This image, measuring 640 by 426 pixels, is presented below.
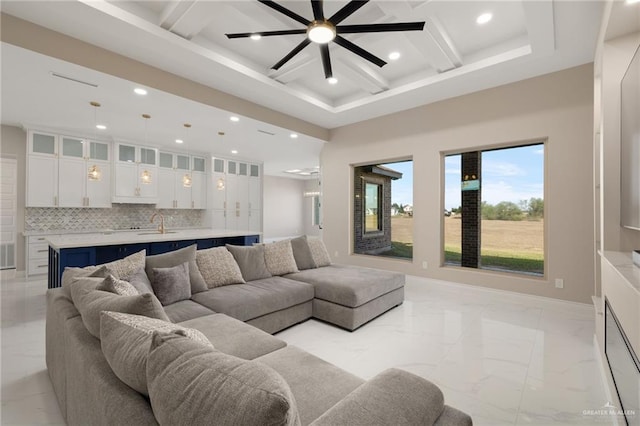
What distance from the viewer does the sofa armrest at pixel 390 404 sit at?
83cm

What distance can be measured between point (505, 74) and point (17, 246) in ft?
28.9

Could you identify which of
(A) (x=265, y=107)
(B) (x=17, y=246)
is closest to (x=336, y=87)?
(A) (x=265, y=107)

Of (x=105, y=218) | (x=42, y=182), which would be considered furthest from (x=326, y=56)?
(x=105, y=218)

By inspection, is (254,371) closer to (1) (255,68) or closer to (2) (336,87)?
(1) (255,68)

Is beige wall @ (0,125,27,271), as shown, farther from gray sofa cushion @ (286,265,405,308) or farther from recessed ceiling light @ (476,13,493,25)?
recessed ceiling light @ (476,13,493,25)

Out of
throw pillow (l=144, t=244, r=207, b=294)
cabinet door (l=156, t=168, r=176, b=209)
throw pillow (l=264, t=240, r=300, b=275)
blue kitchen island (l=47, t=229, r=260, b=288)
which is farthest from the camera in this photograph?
cabinet door (l=156, t=168, r=176, b=209)

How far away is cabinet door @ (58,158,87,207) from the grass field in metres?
7.09

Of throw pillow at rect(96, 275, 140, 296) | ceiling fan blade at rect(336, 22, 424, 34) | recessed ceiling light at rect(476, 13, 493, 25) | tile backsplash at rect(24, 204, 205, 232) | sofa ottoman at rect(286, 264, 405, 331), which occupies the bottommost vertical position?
sofa ottoman at rect(286, 264, 405, 331)

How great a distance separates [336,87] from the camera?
4770 mm

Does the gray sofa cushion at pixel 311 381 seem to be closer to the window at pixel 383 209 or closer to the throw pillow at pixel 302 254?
the throw pillow at pixel 302 254

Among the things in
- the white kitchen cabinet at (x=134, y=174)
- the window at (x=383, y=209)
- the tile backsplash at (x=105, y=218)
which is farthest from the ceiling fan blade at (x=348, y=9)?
the tile backsplash at (x=105, y=218)

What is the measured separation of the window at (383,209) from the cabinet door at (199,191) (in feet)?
13.7

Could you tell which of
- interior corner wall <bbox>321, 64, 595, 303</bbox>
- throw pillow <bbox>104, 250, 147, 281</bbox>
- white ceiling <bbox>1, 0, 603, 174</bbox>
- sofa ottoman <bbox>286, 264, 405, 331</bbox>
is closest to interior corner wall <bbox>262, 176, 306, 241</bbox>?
interior corner wall <bbox>321, 64, 595, 303</bbox>

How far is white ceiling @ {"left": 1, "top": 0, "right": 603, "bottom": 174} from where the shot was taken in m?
2.77
